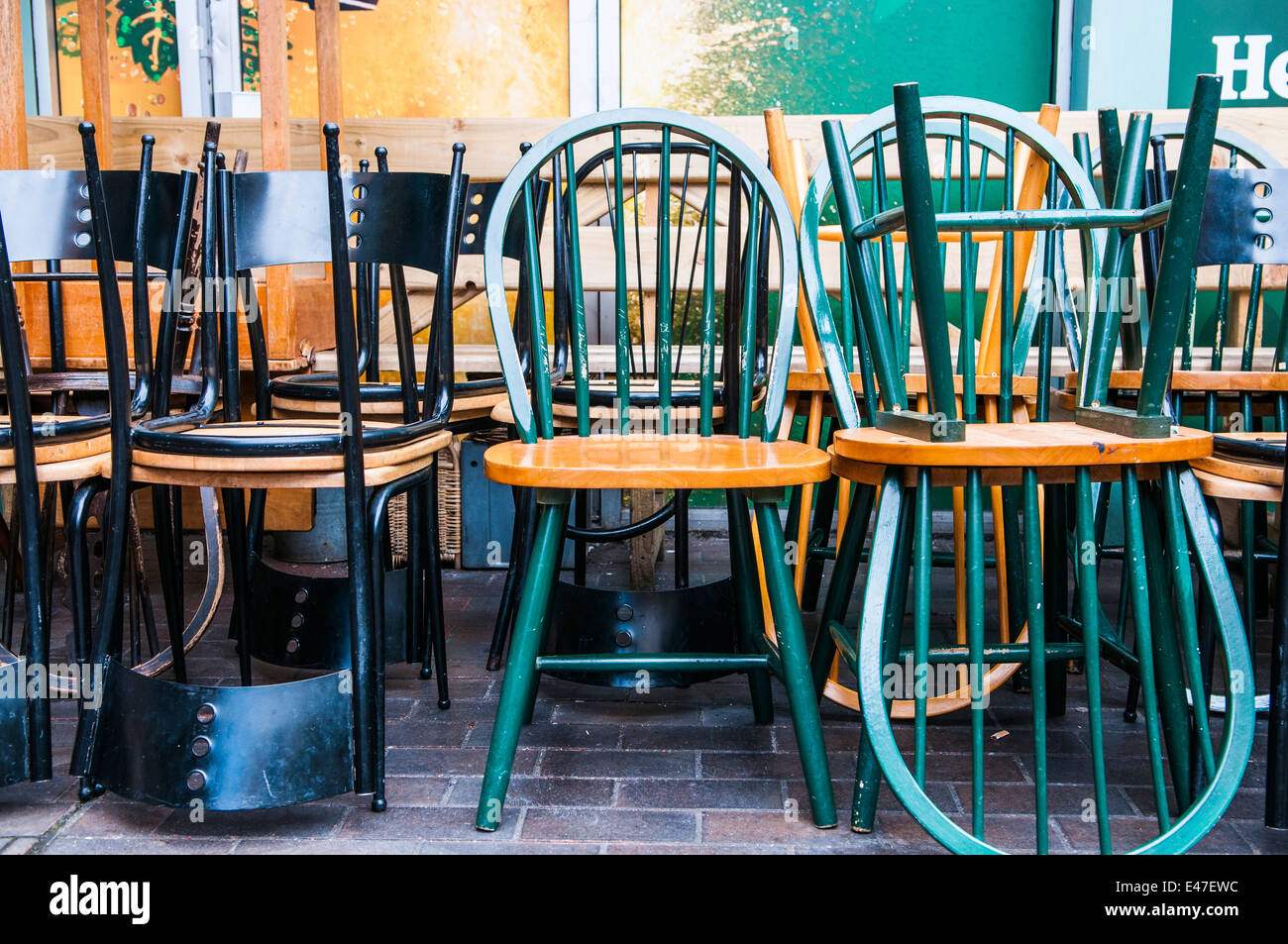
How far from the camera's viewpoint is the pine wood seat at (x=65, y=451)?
1.56m

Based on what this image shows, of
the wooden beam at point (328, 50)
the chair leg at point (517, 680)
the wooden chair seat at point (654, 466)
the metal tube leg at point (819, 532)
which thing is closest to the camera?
the wooden chair seat at point (654, 466)

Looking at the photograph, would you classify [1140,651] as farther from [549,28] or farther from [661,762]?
[549,28]

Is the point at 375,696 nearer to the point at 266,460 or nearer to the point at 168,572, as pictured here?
the point at 266,460

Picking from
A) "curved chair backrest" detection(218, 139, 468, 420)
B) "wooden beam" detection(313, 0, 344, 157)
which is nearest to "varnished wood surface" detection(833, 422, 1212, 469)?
"curved chair backrest" detection(218, 139, 468, 420)

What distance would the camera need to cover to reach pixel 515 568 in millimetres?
2129

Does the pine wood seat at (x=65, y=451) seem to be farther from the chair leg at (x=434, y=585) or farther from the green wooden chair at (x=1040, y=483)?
the green wooden chair at (x=1040, y=483)

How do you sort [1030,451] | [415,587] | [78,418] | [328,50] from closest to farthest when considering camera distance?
1. [1030,451]
2. [78,418]
3. [415,587]
4. [328,50]

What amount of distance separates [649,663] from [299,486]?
21.6 inches

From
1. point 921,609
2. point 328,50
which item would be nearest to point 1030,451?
point 921,609

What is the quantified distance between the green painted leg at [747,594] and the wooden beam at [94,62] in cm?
203

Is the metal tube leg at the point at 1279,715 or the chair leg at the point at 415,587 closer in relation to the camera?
the metal tube leg at the point at 1279,715

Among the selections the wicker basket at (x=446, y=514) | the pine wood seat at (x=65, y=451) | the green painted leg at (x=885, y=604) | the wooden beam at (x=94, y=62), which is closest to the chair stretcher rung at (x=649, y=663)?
the green painted leg at (x=885, y=604)
